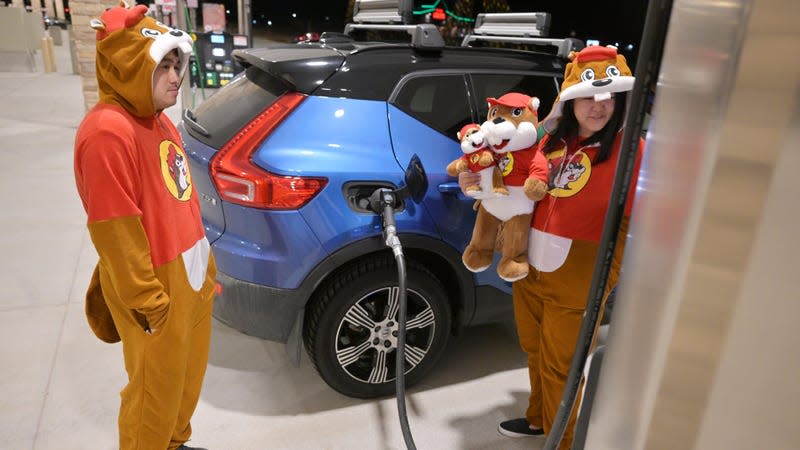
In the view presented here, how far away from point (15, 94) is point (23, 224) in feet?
28.1

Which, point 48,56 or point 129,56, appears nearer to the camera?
point 129,56

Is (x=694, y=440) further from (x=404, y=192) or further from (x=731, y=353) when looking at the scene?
(x=404, y=192)

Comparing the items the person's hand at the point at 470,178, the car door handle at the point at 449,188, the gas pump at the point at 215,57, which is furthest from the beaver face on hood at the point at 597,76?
the gas pump at the point at 215,57

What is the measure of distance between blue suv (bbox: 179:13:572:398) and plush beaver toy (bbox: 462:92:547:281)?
0.41m

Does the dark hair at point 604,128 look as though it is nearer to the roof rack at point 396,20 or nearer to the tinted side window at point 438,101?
the tinted side window at point 438,101

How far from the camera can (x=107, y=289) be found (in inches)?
69.3

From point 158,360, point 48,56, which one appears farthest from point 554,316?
point 48,56

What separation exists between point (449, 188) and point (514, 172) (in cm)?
45

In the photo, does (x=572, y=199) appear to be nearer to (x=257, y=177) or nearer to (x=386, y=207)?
(x=386, y=207)

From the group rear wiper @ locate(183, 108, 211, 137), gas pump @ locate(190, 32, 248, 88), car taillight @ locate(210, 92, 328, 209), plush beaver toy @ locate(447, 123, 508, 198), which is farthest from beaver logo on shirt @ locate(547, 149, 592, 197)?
gas pump @ locate(190, 32, 248, 88)

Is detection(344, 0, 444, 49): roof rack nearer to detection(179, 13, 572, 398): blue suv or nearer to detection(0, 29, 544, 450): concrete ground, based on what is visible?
detection(179, 13, 572, 398): blue suv

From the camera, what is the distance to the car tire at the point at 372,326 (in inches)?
96.3

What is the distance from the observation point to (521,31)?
3301mm

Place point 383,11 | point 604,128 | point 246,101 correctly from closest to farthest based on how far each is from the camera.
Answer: point 604,128 < point 246,101 < point 383,11
